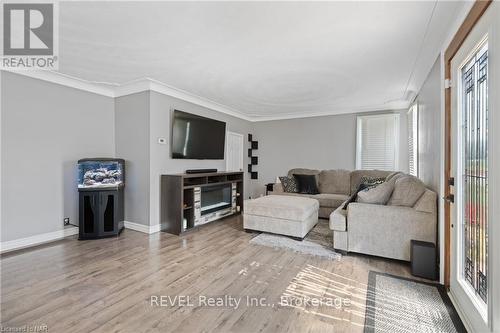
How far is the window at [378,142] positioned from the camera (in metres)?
4.92

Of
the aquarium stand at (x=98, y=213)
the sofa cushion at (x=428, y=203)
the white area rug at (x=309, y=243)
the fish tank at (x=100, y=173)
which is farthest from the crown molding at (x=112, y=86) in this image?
the sofa cushion at (x=428, y=203)

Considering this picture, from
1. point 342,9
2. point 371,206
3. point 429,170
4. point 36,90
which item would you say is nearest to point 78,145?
point 36,90

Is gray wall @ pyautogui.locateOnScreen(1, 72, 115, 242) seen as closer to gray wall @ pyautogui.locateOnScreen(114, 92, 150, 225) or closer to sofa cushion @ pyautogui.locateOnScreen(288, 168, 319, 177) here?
gray wall @ pyautogui.locateOnScreen(114, 92, 150, 225)

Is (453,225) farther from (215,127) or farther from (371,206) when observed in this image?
(215,127)

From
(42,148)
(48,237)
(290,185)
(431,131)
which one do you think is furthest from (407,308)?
(42,148)

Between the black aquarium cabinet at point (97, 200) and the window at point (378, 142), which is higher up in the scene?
the window at point (378, 142)

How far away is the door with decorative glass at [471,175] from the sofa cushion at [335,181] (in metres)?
3.16

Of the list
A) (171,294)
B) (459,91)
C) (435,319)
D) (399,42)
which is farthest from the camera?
(399,42)

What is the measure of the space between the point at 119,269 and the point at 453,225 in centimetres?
324

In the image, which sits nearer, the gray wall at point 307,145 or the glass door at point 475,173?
the glass door at point 475,173

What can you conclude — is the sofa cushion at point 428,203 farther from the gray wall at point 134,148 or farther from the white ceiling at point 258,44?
the gray wall at point 134,148

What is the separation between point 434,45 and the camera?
240 cm

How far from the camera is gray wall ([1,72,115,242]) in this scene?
9.61ft

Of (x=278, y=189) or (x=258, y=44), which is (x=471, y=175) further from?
(x=278, y=189)
